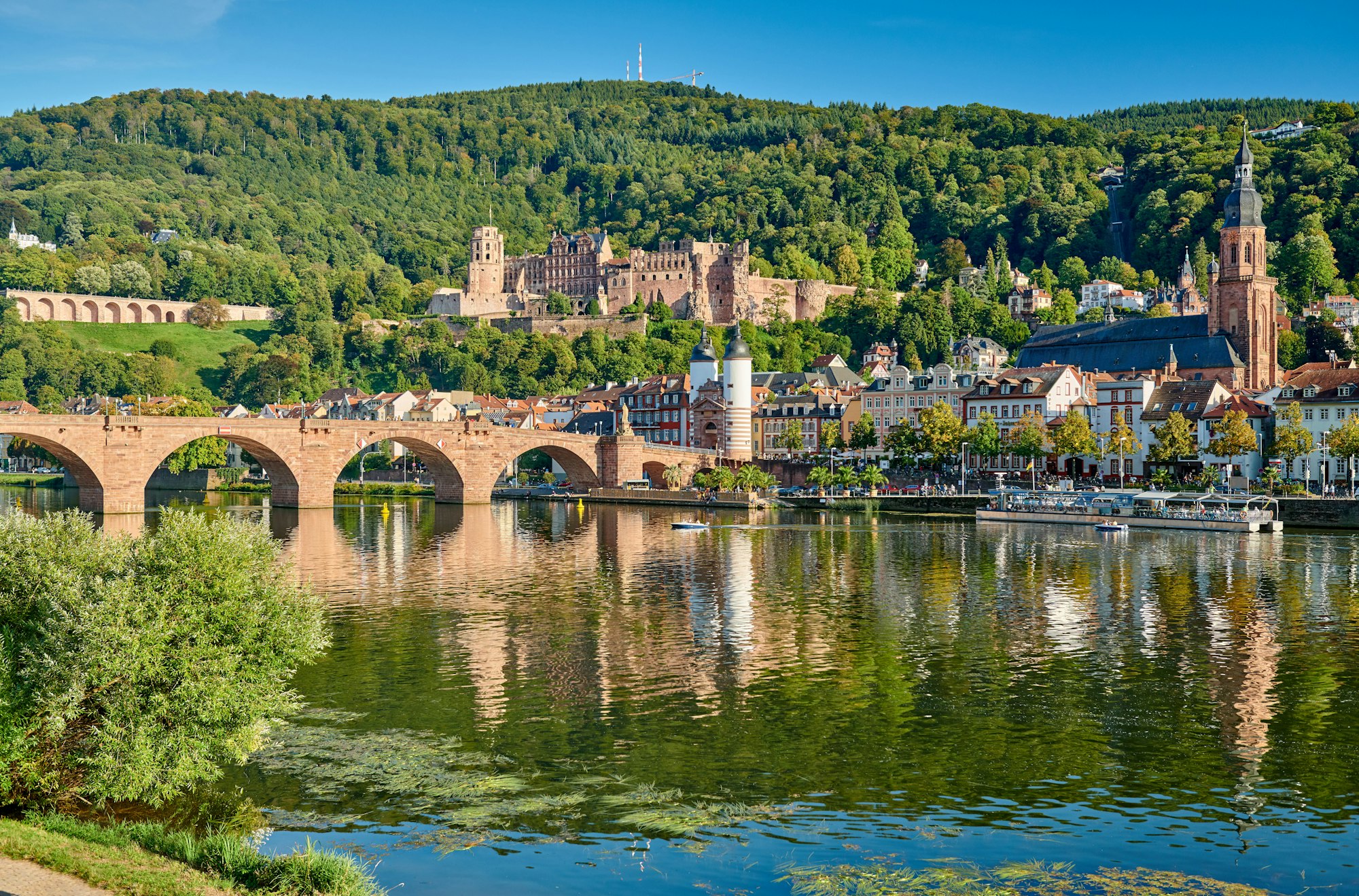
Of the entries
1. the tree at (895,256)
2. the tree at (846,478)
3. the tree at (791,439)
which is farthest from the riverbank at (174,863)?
the tree at (895,256)

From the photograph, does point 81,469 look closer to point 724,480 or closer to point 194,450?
point 194,450

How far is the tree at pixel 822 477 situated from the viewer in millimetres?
→ 82500

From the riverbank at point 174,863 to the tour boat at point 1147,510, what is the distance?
48812 mm

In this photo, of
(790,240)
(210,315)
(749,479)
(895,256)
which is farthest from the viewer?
(790,240)

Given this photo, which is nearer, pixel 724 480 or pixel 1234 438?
pixel 1234 438

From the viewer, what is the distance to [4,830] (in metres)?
13.9

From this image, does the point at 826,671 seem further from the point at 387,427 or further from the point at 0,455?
the point at 0,455

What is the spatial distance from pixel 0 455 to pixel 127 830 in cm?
12275

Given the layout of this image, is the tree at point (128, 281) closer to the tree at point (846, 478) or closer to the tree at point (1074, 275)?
the tree at point (846, 478)

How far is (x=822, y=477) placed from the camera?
271 ft

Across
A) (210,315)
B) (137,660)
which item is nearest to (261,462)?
(137,660)

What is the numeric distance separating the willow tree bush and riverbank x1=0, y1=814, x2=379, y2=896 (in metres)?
1.32

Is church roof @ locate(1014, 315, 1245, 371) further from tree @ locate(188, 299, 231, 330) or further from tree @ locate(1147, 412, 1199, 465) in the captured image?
tree @ locate(188, 299, 231, 330)

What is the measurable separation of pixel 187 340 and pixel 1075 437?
105235 mm
